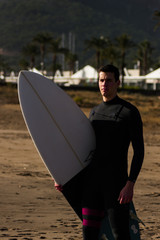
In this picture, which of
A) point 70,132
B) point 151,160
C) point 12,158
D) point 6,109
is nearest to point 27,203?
point 70,132

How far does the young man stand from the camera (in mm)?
3066

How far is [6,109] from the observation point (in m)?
25.3

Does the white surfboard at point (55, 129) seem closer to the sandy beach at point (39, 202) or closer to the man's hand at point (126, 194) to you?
the man's hand at point (126, 194)

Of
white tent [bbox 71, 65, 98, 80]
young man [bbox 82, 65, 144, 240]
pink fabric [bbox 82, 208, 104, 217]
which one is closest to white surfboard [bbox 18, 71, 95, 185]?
young man [bbox 82, 65, 144, 240]

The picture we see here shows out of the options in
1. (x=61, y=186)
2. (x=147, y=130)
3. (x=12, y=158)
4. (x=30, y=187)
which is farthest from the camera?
(x=147, y=130)

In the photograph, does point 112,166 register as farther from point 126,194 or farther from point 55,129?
point 55,129

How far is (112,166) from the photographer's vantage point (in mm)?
3115

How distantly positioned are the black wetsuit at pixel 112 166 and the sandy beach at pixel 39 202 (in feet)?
6.44

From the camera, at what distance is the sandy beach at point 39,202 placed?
5219 millimetres

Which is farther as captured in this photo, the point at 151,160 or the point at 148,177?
the point at 151,160

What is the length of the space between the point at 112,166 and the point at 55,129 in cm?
54

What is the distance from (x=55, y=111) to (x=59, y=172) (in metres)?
0.46

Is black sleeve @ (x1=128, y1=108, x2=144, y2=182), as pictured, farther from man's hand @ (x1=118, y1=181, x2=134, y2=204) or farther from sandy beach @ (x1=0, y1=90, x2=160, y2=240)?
sandy beach @ (x1=0, y1=90, x2=160, y2=240)

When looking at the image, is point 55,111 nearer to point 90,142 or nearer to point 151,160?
point 90,142
